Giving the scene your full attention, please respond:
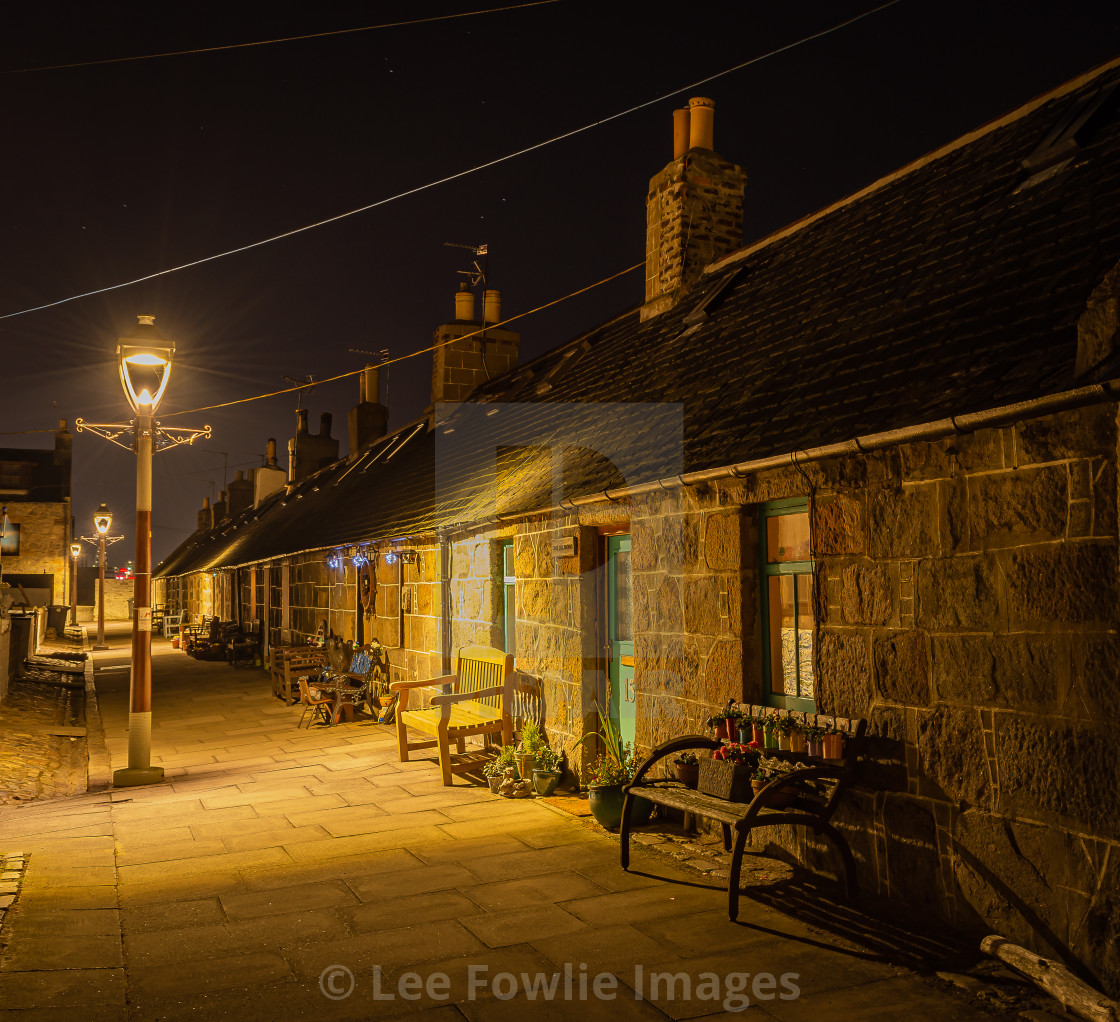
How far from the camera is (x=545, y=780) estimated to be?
802 centimetres

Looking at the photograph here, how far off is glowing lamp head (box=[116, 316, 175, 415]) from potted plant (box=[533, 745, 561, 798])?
5.33m

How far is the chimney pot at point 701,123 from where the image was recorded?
1112 centimetres

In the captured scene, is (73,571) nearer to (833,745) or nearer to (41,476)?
(41,476)

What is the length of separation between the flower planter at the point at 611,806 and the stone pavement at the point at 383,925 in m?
0.16

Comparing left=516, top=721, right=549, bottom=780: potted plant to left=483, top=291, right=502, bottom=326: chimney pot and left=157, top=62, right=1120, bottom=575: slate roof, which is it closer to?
left=157, top=62, right=1120, bottom=575: slate roof

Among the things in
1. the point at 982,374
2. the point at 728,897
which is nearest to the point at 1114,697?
the point at 982,374

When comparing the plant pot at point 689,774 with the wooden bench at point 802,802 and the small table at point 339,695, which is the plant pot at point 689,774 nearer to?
the wooden bench at point 802,802

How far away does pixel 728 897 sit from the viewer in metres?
5.11

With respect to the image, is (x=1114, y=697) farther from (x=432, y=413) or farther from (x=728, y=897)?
(x=432, y=413)

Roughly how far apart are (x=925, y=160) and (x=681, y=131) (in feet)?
12.1

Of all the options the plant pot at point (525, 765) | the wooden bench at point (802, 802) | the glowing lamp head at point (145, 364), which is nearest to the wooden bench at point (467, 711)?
the plant pot at point (525, 765)

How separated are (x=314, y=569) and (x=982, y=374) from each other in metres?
15.8

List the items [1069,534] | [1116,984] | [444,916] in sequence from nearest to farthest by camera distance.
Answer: [1116,984]
[1069,534]
[444,916]

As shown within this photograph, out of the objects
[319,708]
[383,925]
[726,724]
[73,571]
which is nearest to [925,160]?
[726,724]
